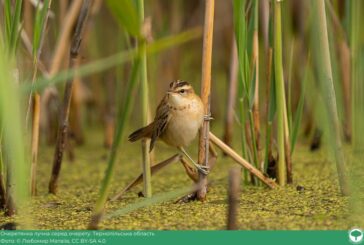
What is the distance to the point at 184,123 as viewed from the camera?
2584 mm

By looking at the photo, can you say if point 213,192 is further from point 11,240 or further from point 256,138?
point 11,240

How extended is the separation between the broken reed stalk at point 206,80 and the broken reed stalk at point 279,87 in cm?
22

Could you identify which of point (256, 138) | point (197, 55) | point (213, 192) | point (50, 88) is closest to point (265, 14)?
point (256, 138)

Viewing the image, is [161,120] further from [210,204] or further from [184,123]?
[210,204]

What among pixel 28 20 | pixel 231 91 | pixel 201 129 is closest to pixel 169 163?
pixel 201 129

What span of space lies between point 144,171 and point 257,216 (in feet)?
1.52

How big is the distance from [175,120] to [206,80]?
282 millimetres

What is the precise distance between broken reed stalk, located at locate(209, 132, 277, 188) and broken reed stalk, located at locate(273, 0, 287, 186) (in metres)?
0.06

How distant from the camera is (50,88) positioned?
3.64 meters

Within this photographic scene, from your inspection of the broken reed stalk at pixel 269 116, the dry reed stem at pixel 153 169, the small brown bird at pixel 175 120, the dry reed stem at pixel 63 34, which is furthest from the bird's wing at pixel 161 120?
the dry reed stem at pixel 63 34

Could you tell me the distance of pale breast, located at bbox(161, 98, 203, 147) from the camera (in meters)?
2.52

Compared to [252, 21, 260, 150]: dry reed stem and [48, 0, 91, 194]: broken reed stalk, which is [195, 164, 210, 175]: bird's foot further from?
[48, 0, 91, 194]: broken reed stalk

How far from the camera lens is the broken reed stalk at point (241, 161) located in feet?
8.38

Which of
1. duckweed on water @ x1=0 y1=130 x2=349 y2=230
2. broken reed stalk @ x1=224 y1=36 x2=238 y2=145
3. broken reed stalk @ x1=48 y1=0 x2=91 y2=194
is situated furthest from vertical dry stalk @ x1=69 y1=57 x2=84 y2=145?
broken reed stalk @ x1=48 y1=0 x2=91 y2=194
